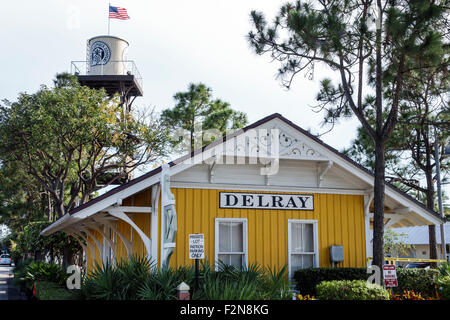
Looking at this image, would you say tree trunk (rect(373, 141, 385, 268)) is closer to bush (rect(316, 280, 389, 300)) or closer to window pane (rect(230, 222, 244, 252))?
bush (rect(316, 280, 389, 300))

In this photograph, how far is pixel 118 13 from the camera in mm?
30578

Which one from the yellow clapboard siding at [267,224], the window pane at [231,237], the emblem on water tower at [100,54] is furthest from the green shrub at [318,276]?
the emblem on water tower at [100,54]

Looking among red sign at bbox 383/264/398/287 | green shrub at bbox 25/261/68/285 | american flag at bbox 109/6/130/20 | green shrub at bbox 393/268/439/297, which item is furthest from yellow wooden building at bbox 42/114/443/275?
american flag at bbox 109/6/130/20

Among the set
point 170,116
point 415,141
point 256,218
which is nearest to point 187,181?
point 256,218

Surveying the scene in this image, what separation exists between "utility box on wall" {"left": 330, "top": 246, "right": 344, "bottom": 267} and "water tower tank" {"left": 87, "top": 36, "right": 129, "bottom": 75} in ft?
69.5

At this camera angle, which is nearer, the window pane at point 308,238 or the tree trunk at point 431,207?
the window pane at point 308,238

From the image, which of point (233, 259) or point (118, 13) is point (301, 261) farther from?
point (118, 13)

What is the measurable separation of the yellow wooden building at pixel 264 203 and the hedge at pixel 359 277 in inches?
28.7

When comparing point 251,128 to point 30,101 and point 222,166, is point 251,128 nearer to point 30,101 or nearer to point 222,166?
point 222,166

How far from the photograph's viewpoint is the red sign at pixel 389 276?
35.4 ft

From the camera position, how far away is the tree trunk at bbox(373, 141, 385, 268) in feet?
37.6

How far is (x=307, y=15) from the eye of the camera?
11516 millimetres

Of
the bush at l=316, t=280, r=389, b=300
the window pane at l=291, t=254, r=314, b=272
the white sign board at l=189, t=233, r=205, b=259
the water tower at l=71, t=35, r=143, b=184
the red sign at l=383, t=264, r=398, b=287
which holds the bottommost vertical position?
the bush at l=316, t=280, r=389, b=300

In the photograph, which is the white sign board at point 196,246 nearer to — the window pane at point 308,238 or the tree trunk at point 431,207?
the window pane at point 308,238
